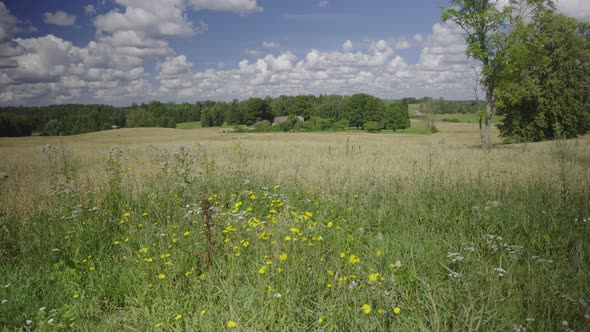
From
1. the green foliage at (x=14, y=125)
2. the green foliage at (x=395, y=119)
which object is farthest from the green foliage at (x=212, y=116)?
the green foliage at (x=14, y=125)

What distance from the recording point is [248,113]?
99875mm

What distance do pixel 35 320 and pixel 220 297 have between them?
75.1 inches

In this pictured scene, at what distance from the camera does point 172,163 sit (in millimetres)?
8656

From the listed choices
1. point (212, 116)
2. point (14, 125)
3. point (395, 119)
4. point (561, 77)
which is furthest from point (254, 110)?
point (561, 77)

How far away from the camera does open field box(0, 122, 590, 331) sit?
3.01 meters

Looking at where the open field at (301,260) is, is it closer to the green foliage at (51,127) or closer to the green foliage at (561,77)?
the green foliage at (561,77)

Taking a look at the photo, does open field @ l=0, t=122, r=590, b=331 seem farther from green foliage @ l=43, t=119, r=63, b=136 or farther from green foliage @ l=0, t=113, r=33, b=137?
green foliage @ l=43, t=119, r=63, b=136

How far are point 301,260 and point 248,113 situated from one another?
324 ft

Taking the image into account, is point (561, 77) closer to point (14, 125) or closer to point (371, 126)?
point (14, 125)

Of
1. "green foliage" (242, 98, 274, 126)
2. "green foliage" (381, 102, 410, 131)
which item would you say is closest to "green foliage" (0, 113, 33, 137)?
"green foliage" (242, 98, 274, 126)

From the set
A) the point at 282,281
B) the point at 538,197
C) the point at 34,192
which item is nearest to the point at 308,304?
the point at 282,281

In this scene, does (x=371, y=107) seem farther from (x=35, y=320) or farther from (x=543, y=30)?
(x=35, y=320)

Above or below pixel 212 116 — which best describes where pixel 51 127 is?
below

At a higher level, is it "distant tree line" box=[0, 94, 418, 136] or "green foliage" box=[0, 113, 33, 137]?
"distant tree line" box=[0, 94, 418, 136]
